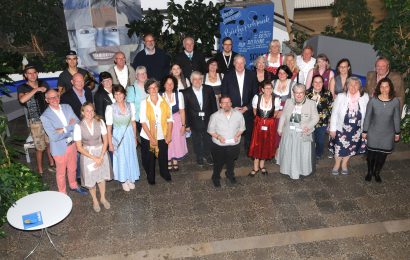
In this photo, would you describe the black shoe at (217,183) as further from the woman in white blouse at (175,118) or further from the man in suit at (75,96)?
the man in suit at (75,96)

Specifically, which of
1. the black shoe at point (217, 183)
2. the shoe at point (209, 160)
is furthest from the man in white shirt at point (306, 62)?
the black shoe at point (217, 183)

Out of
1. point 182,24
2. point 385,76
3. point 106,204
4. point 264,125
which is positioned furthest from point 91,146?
point 385,76

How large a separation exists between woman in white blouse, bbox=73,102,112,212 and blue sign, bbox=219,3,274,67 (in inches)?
188

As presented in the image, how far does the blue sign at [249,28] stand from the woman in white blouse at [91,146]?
15.7 feet

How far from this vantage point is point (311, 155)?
6.74 meters

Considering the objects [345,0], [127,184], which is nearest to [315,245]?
[127,184]

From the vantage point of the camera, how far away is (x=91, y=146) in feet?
19.1

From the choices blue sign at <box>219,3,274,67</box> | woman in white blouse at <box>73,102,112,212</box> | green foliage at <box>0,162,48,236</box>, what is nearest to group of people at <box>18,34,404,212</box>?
woman in white blouse at <box>73,102,112,212</box>

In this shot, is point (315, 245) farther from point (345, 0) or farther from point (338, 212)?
point (345, 0)

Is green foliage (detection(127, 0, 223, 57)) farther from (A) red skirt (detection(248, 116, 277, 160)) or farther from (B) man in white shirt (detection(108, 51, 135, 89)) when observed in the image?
(A) red skirt (detection(248, 116, 277, 160))

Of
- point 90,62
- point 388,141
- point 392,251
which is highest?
point 90,62

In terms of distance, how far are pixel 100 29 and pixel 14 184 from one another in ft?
14.9

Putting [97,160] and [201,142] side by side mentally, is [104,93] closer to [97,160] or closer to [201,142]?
[97,160]

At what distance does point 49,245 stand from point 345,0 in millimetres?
8093
